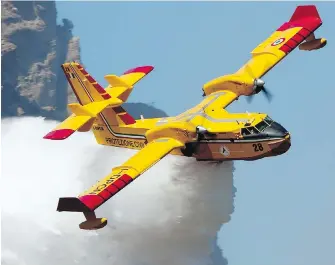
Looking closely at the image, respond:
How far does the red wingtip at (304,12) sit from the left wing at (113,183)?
2100 cm

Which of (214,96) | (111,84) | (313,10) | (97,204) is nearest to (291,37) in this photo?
(313,10)

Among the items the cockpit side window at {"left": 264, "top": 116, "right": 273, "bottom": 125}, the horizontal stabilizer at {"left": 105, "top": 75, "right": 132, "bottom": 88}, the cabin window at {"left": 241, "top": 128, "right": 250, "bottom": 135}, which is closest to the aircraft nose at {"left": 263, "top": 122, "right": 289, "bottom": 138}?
the cockpit side window at {"left": 264, "top": 116, "right": 273, "bottom": 125}

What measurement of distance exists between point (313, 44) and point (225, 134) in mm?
19075

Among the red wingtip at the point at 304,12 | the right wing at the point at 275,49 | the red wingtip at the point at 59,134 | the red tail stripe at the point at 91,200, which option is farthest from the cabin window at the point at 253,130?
the red wingtip at the point at 304,12

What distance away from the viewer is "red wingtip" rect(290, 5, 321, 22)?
7919cm

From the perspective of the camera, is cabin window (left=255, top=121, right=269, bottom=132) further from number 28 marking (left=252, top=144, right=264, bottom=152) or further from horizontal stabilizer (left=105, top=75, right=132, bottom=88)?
horizontal stabilizer (left=105, top=75, right=132, bottom=88)

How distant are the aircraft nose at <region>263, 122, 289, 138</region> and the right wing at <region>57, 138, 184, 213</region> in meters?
6.77

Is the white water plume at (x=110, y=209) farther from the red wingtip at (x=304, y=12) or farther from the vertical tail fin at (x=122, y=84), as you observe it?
the red wingtip at (x=304, y=12)

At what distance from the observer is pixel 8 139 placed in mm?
100688

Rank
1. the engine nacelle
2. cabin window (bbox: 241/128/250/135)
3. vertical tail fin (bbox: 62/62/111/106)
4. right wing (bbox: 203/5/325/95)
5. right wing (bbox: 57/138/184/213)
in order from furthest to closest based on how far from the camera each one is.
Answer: the engine nacelle, right wing (bbox: 203/5/325/95), vertical tail fin (bbox: 62/62/111/106), cabin window (bbox: 241/128/250/135), right wing (bbox: 57/138/184/213)

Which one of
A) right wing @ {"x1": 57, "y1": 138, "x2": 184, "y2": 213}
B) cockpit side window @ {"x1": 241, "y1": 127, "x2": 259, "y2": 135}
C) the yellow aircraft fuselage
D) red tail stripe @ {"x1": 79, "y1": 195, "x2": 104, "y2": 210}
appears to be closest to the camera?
right wing @ {"x1": 57, "y1": 138, "x2": 184, "y2": 213}

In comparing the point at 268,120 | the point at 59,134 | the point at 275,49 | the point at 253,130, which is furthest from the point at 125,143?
the point at 275,49

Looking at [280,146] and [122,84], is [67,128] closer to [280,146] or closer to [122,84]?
[122,84]

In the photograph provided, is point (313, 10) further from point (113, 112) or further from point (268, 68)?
point (113, 112)
